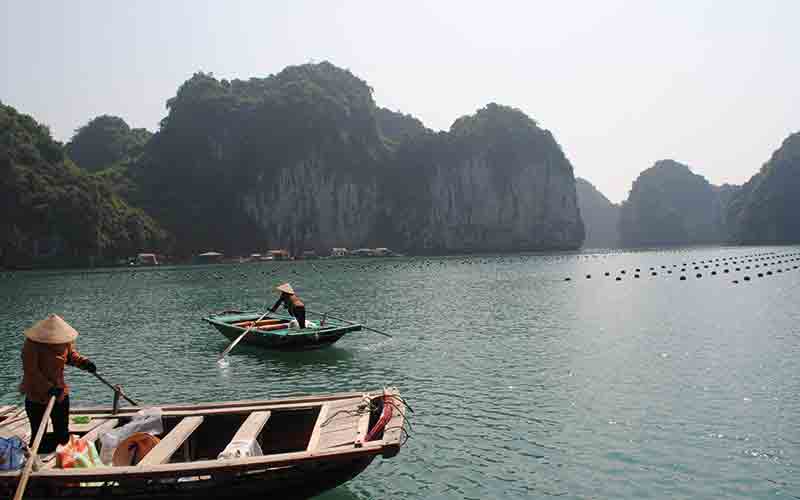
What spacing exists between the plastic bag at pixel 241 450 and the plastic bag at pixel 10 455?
251cm

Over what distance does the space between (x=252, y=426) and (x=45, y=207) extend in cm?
10098

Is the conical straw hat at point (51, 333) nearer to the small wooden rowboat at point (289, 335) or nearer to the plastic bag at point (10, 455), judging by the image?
the plastic bag at point (10, 455)

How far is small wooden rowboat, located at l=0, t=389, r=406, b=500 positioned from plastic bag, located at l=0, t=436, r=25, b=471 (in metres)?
0.25

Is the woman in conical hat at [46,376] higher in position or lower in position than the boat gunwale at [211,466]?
higher

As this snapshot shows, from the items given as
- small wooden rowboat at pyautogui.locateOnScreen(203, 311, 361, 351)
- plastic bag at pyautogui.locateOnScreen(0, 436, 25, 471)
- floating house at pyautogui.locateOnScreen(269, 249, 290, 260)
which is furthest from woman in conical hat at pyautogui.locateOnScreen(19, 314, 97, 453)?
floating house at pyautogui.locateOnScreen(269, 249, 290, 260)

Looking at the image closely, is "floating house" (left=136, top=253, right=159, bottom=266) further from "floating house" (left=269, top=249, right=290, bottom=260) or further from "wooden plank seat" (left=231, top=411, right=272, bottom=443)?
"wooden plank seat" (left=231, top=411, right=272, bottom=443)

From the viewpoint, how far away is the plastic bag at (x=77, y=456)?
8203mm

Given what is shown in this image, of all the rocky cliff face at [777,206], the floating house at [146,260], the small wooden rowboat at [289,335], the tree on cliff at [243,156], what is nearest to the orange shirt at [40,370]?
the small wooden rowboat at [289,335]

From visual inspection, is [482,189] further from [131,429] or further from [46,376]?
[46,376]

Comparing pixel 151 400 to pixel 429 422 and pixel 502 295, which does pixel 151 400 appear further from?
pixel 502 295

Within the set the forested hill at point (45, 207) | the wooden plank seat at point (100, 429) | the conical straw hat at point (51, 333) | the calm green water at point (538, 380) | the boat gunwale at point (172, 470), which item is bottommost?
the calm green water at point (538, 380)

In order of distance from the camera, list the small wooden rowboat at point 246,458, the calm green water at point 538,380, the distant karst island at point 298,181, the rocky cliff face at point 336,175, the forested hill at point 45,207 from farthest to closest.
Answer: the rocky cliff face at point 336,175, the distant karst island at point 298,181, the forested hill at point 45,207, the calm green water at point 538,380, the small wooden rowboat at point 246,458

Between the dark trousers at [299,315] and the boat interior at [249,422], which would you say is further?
the dark trousers at [299,315]

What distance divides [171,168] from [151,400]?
141237 millimetres
